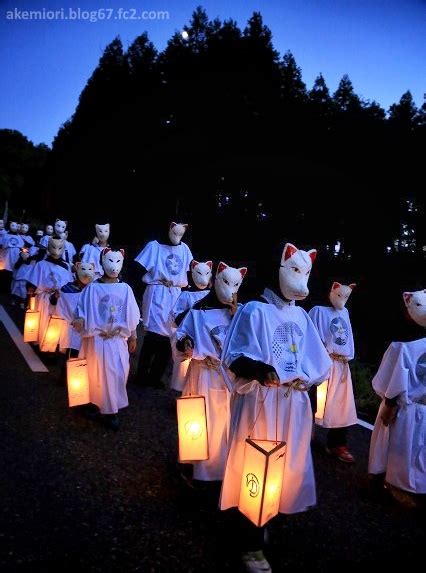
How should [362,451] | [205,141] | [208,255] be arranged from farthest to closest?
[205,141], [208,255], [362,451]

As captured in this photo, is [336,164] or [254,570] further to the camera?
[336,164]

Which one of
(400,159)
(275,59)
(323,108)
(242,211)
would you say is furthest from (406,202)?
(275,59)

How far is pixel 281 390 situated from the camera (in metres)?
3.26

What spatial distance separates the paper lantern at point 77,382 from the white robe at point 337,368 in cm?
282

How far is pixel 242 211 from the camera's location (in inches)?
800

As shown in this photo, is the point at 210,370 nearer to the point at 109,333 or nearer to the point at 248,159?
the point at 109,333

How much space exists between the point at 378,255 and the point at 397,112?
972 centimetres

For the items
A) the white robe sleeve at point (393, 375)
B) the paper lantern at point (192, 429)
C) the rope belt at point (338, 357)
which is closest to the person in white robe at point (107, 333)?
the paper lantern at point (192, 429)

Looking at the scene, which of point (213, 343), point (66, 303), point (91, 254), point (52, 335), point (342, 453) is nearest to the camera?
point (213, 343)

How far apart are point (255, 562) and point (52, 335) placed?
19.1 ft

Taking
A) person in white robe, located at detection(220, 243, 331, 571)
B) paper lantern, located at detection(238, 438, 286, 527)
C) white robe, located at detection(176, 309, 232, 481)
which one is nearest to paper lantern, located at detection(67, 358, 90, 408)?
white robe, located at detection(176, 309, 232, 481)

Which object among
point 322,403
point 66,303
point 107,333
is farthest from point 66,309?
point 322,403

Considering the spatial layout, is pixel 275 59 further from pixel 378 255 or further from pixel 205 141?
pixel 378 255

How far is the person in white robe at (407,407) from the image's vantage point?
3977 millimetres
